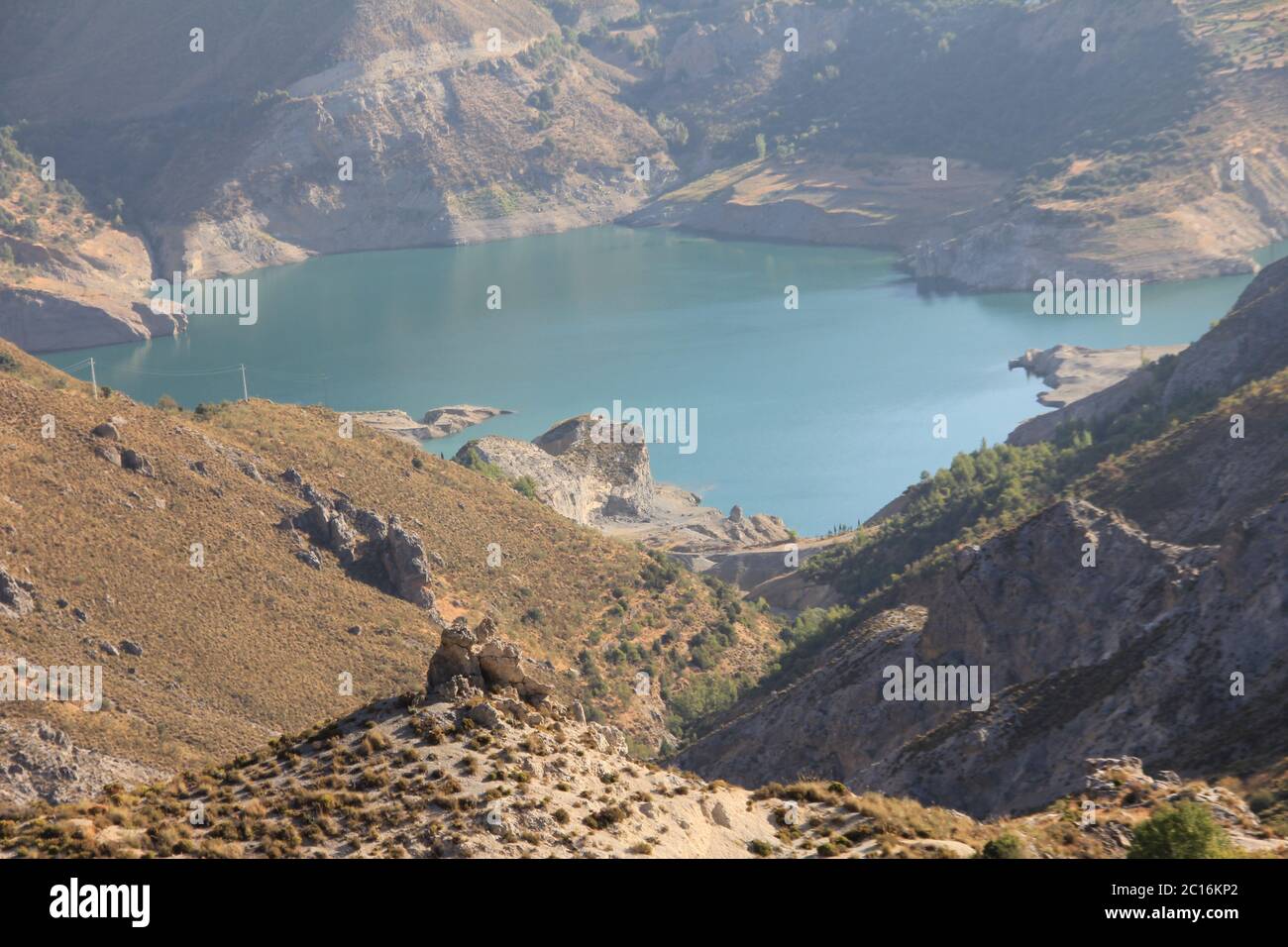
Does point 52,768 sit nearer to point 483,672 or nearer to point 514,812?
point 483,672

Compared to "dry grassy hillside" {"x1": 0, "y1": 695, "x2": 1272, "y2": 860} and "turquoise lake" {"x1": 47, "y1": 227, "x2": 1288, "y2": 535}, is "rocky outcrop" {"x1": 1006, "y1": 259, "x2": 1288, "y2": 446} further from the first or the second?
"dry grassy hillside" {"x1": 0, "y1": 695, "x2": 1272, "y2": 860}

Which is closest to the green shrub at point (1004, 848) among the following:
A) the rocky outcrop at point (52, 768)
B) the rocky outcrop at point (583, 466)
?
the rocky outcrop at point (52, 768)

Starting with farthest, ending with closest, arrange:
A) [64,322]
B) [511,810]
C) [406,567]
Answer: [64,322] < [406,567] < [511,810]

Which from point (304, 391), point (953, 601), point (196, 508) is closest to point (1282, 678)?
point (953, 601)

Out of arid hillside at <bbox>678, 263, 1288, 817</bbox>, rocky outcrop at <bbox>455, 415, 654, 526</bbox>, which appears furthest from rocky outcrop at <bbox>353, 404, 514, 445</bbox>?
arid hillside at <bbox>678, 263, 1288, 817</bbox>

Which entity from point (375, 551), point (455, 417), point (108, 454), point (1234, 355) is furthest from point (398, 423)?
point (1234, 355)
